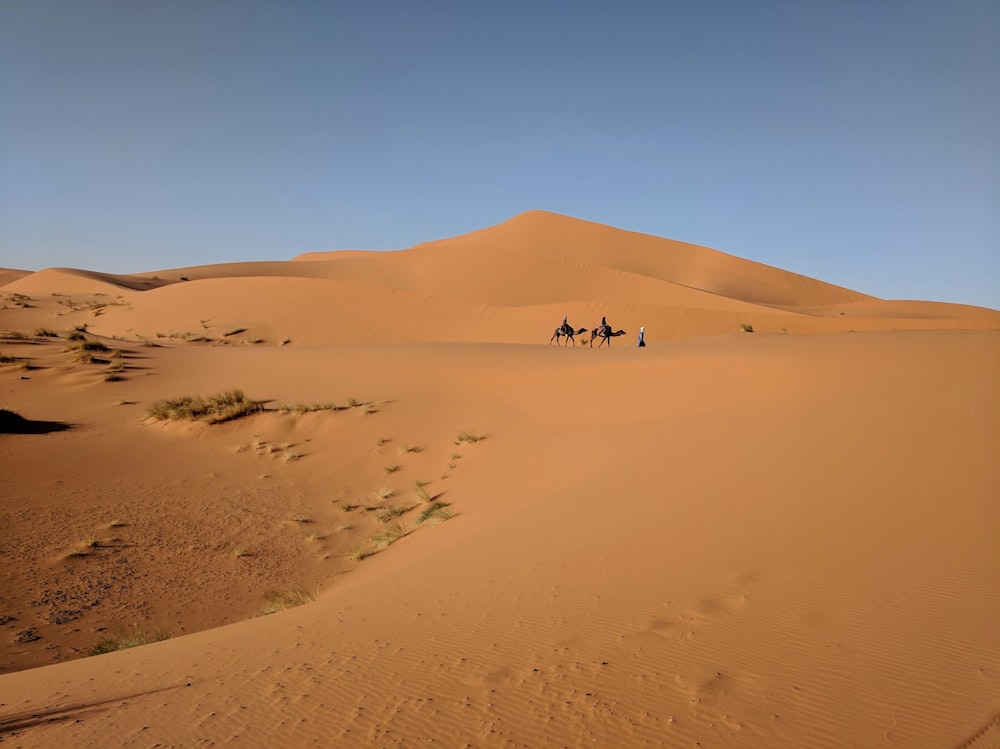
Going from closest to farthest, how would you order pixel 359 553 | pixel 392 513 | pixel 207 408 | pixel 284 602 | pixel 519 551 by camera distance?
pixel 519 551 → pixel 284 602 → pixel 359 553 → pixel 392 513 → pixel 207 408

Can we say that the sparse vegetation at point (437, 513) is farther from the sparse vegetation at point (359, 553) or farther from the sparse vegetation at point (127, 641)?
the sparse vegetation at point (127, 641)

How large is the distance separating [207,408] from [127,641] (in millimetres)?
9712

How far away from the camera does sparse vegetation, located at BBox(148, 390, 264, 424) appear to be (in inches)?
585

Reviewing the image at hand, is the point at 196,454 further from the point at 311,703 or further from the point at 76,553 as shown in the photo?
the point at 311,703

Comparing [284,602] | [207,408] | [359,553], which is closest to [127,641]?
[284,602]

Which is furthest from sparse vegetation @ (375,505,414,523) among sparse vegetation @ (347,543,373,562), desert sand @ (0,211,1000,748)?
sparse vegetation @ (347,543,373,562)

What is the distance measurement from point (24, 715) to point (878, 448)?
7.34 m

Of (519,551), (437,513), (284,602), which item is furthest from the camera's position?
(437,513)

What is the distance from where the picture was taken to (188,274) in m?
72.4

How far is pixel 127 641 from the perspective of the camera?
247 inches

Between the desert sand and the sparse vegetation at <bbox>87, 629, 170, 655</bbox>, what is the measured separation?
161mm

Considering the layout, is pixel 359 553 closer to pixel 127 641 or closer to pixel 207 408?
pixel 127 641

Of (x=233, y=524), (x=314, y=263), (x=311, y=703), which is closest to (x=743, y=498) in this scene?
(x=311, y=703)

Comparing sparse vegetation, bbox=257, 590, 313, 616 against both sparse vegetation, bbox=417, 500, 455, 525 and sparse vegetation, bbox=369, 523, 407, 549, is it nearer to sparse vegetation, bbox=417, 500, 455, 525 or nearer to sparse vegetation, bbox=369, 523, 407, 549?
sparse vegetation, bbox=369, 523, 407, 549
